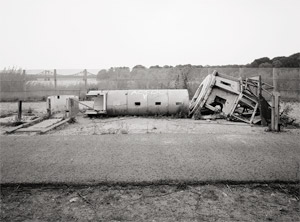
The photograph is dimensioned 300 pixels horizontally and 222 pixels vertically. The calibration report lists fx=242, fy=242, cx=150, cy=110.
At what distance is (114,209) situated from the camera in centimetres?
237

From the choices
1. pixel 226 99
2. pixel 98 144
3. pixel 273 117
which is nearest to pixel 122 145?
pixel 98 144

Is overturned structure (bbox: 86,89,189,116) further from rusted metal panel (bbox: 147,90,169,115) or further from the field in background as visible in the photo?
the field in background

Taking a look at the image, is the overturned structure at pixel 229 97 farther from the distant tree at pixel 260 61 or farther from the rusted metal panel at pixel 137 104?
the distant tree at pixel 260 61

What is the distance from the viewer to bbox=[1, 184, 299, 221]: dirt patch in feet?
7.39

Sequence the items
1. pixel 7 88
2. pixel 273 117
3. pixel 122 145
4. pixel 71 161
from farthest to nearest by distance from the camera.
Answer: pixel 7 88 → pixel 273 117 → pixel 122 145 → pixel 71 161

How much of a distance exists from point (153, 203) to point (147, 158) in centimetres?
119

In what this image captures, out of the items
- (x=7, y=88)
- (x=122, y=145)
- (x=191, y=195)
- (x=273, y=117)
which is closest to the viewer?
(x=191, y=195)

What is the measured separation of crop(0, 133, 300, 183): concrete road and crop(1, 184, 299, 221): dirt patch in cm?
20

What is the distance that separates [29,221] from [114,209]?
30.0 inches

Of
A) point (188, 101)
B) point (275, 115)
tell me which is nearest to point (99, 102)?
point (188, 101)

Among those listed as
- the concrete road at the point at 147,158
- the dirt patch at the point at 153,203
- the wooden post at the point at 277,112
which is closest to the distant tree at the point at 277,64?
the wooden post at the point at 277,112

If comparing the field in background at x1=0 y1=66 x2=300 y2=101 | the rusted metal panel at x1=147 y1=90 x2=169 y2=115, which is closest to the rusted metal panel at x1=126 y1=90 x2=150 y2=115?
the rusted metal panel at x1=147 y1=90 x2=169 y2=115

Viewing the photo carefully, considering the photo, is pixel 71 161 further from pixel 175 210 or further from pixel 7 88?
pixel 7 88

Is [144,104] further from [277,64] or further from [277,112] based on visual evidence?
[277,64]
